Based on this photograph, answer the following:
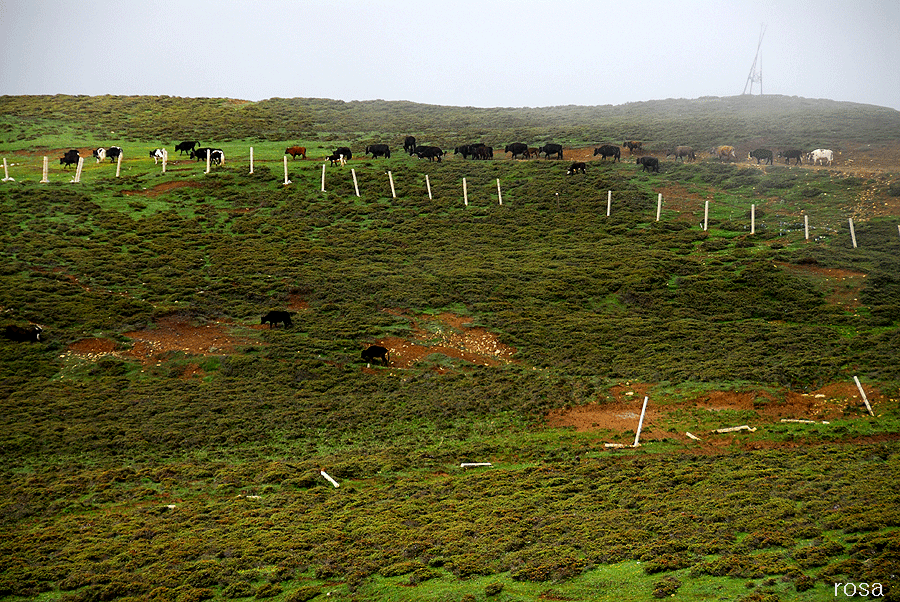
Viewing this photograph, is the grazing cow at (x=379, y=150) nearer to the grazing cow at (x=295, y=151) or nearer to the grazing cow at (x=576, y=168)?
the grazing cow at (x=295, y=151)

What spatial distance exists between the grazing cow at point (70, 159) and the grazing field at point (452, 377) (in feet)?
4.92

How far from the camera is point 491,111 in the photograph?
8475 cm

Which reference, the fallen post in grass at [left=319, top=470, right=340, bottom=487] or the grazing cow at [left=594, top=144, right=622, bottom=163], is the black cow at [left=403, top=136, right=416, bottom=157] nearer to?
the grazing cow at [left=594, top=144, right=622, bottom=163]

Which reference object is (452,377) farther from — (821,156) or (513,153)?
(821,156)

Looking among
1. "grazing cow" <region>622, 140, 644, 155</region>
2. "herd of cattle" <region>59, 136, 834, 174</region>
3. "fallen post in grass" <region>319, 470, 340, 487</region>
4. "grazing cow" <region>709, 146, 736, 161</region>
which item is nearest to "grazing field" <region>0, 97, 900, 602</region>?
"fallen post in grass" <region>319, 470, 340, 487</region>

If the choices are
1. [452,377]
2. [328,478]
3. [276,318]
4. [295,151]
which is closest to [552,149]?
[295,151]

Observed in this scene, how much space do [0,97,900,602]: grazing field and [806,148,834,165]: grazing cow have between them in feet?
4.38

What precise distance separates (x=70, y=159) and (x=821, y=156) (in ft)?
181

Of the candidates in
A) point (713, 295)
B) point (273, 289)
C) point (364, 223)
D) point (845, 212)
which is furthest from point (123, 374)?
point (845, 212)

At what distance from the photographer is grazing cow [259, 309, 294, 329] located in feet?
97.7

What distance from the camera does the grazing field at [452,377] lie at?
12750 mm

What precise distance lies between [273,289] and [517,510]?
2232 cm

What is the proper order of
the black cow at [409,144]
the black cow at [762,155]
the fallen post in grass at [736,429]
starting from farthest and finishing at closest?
the black cow at [409,144]
the black cow at [762,155]
the fallen post in grass at [736,429]

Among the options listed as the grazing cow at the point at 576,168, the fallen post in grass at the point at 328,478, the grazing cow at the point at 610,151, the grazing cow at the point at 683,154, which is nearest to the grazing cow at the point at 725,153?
the grazing cow at the point at 683,154
